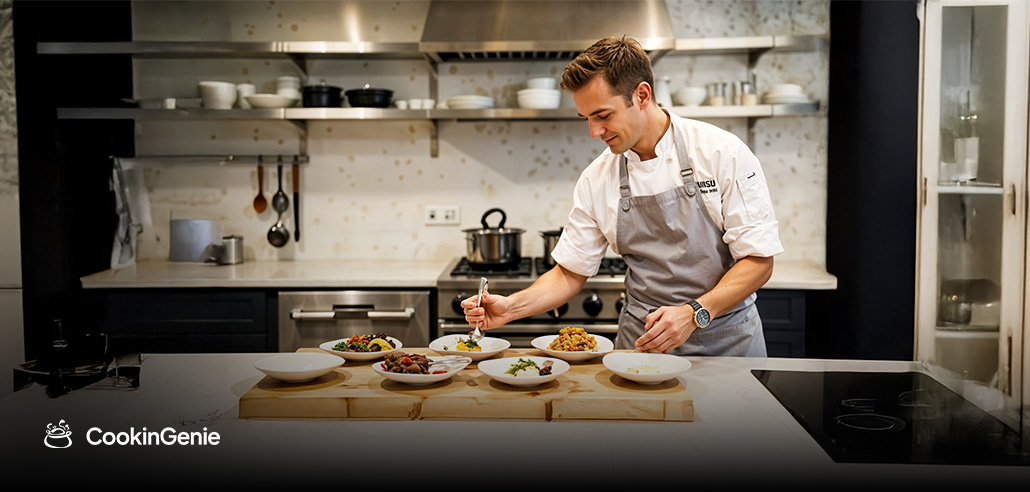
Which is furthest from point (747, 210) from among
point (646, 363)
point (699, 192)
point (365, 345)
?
point (365, 345)

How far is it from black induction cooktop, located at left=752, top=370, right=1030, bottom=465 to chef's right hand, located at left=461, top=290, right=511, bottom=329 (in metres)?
0.67

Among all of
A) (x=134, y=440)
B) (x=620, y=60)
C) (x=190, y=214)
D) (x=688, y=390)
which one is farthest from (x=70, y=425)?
(x=190, y=214)

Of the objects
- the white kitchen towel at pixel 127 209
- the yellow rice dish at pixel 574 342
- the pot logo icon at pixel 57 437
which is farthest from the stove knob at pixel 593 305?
the white kitchen towel at pixel 127 209

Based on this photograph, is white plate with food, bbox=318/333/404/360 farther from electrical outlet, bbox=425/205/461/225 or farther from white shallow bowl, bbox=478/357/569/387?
electrical outlet, bbox=425/205/461/225

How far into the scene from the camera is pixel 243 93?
12.0ft

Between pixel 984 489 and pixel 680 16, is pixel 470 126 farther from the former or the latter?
pixel 984 489

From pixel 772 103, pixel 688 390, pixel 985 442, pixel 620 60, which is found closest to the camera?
pixel 985 442

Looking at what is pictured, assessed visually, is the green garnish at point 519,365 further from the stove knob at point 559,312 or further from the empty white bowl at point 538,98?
the empty white bowl at point 538,98

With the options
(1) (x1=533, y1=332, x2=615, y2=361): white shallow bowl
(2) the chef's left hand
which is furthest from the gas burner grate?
(2) the chef's left hand

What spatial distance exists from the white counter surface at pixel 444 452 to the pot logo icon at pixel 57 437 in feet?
0.04

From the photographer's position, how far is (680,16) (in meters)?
3.83

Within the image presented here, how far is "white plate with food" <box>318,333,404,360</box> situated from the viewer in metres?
1.83

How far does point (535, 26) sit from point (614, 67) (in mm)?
1589

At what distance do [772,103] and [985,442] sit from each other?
2.41 m
